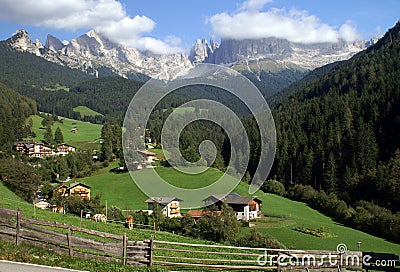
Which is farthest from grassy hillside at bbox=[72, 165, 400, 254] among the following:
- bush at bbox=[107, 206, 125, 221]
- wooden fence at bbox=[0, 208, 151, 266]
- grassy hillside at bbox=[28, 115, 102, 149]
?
grassy hillside at bbox=[28, 115, 102, 149]

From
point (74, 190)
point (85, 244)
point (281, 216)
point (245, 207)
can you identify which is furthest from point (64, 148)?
point (85, 244)

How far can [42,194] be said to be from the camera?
68375mm

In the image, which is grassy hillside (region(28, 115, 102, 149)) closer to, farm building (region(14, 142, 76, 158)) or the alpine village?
the alpine village

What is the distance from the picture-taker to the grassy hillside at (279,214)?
46250 millimetres

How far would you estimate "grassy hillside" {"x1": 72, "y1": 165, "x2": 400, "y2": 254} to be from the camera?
46.2 meters

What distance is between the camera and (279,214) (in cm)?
6519

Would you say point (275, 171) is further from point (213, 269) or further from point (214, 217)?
point (213, 269)

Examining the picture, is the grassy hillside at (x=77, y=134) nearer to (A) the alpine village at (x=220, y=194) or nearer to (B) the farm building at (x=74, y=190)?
(A) the alpine village at (x=220, y=194)

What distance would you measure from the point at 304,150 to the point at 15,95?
122954 millimetres

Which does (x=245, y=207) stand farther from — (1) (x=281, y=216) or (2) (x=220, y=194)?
(2) (x=220, y=194)

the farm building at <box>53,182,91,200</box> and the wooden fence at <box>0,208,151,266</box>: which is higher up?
the wooden fence at <box>0,208,151,266</box>

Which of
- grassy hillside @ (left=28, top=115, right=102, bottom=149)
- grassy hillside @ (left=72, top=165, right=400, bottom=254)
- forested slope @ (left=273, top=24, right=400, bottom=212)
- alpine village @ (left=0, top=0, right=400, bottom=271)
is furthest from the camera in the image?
grassy hillside @ (left=28, top=115, right=102, bottom=149)
